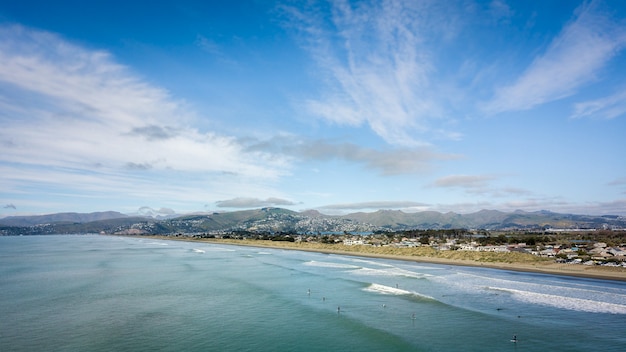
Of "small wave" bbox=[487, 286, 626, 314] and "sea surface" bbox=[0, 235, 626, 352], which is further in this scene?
"small wave" bbox=[487, 286, 626, 314]

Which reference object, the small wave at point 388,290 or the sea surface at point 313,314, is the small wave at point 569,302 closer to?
the sea surface at point 313,314

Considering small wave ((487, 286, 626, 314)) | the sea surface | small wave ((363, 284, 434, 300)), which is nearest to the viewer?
the sea surface

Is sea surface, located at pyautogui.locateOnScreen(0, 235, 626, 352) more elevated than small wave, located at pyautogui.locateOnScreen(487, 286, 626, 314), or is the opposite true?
small wave, located at pyautogui.locateOnScreen(487, 286, 626, 314)

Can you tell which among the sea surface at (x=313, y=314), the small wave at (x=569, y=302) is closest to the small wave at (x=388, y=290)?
the sea surface at (x=313, y=314)

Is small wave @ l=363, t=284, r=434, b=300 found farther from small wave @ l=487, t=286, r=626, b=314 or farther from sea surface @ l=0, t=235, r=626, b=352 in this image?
small wave @ l=487, t=286, r=626, b=314

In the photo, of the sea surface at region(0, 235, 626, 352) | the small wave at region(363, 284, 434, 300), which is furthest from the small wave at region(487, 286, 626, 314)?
the small wave at region(363, 284, 434, 300)

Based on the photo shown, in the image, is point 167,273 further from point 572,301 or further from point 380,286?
point 572,301
